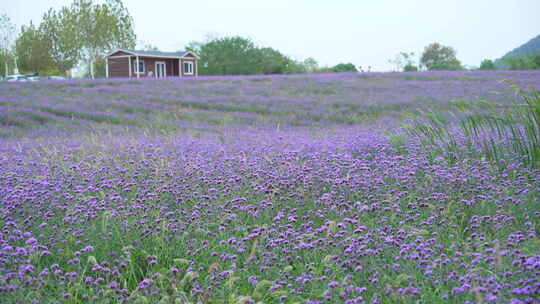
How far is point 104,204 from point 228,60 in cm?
4834

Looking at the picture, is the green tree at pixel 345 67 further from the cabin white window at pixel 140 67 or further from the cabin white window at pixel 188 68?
the cabin white window at pixel 140 67

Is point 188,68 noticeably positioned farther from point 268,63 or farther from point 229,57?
point 268,63

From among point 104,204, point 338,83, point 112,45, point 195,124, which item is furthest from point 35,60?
point 104,204

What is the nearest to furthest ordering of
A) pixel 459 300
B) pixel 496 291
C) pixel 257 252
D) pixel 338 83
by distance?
pixel 496 291, pixel 459 300, pixel 257 252, pixel 338 83

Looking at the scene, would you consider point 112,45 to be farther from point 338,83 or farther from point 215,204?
point 215,204

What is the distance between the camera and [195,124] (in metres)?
14.2

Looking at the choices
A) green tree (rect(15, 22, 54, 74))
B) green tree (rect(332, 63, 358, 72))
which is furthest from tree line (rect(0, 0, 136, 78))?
green tree (rect(332, 63, 358, 72))

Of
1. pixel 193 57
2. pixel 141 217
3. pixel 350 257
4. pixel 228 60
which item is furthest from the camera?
pixel 228 60

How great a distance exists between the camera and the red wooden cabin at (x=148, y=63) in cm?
4153

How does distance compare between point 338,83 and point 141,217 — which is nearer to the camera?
point 141,217

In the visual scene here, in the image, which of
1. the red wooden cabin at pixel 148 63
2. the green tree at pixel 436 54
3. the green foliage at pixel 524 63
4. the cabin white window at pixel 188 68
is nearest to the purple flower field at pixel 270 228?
the red wooden cabin at pixel 148 63

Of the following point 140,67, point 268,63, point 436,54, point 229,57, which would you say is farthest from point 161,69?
point 436,54

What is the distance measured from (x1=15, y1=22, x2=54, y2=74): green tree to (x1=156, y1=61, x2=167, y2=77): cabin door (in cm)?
1527

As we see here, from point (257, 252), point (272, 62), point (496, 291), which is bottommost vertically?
point (257, 252)
